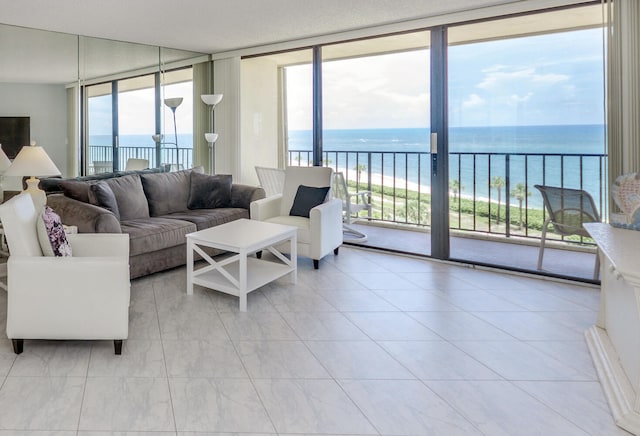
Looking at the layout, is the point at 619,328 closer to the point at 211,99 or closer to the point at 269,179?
the point at 269,179

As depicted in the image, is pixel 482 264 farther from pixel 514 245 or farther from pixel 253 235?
pixel 253 235

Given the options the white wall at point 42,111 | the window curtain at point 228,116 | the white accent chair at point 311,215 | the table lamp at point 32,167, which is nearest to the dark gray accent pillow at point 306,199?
the white accent chair at point 311,215

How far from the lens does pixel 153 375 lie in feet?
7.52

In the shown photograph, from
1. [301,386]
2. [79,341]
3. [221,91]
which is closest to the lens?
[301,386]

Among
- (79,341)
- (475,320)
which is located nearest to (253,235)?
(79,341)

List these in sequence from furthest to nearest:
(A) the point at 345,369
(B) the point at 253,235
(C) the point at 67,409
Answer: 1. (B) the point at 253,235
2. (A) the point at 345,369
3. (C) the point at 67,409

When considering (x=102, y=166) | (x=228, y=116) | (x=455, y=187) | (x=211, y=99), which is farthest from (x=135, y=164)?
(x=455, y=187)

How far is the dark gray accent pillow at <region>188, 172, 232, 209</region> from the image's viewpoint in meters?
4.99

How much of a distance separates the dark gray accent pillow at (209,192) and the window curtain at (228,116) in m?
1.11

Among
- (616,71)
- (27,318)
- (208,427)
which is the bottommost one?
(208,427)

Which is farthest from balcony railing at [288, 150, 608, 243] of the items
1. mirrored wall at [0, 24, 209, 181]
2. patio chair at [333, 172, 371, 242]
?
mirrored wall at [0, 24, 209, 181]

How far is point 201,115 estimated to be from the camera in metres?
6.32

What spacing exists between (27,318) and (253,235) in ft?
5.28

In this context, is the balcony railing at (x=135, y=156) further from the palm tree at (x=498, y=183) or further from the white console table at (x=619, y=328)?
the white console table at (x=619, y=328)
